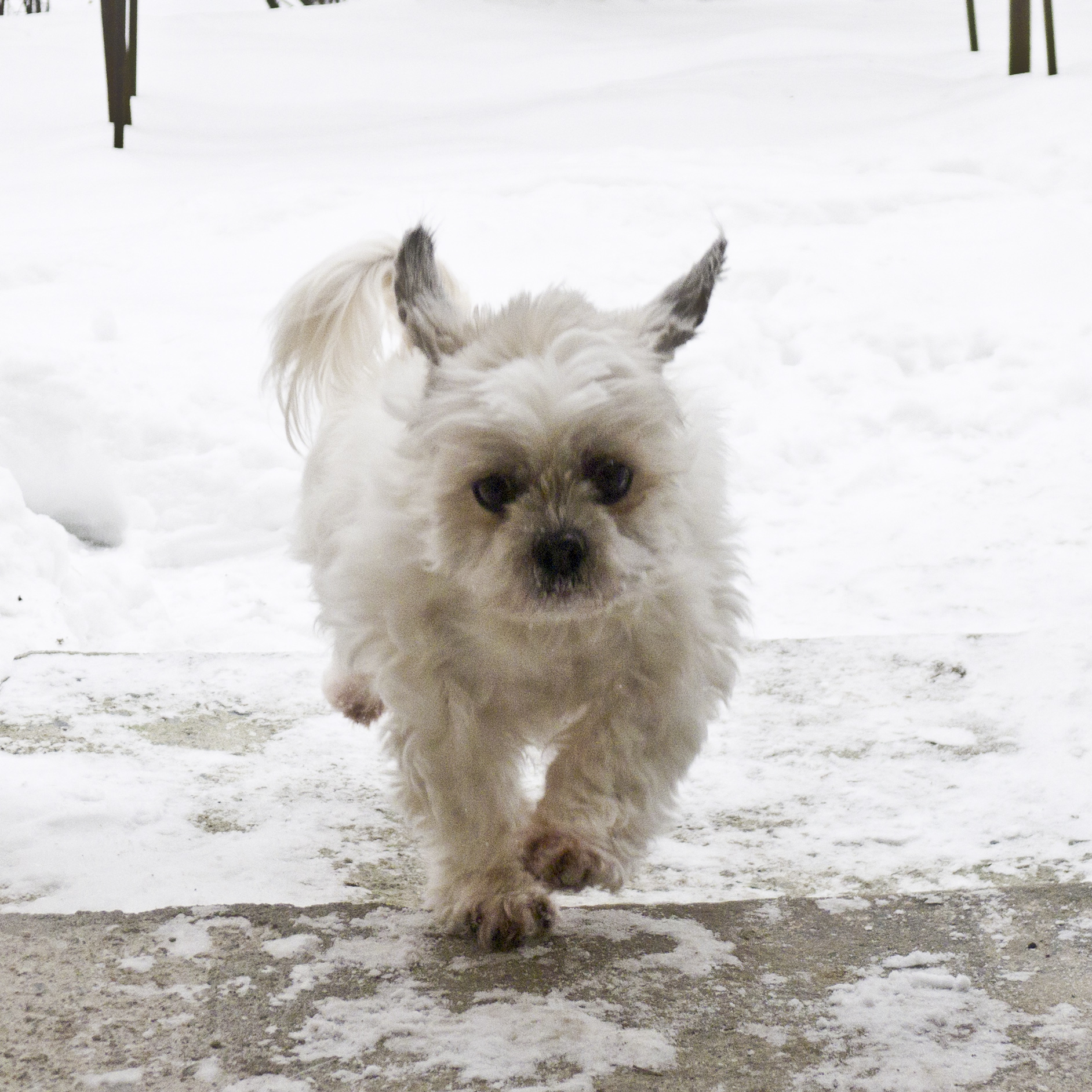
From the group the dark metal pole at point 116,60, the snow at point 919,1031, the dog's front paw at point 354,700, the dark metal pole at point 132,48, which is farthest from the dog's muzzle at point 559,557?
the dark metal pole at point 132,48

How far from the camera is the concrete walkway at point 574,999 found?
167cm

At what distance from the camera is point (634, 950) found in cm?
207

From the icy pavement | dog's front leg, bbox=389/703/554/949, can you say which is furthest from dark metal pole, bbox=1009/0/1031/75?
dog's front leg, bbox=389/703/554/949

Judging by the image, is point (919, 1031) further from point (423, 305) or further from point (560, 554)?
point (423, 305)

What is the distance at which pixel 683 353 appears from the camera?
686cm

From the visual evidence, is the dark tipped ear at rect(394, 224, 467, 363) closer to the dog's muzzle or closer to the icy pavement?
the dog's muzzle

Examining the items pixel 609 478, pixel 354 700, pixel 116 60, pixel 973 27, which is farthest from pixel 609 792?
pixel 973 27

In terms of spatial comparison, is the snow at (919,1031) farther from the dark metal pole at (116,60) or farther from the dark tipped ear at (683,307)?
the dark metal pole at (116,60)

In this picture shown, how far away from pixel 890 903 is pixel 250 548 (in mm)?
4056

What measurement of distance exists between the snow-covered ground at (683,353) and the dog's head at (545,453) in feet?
2.32

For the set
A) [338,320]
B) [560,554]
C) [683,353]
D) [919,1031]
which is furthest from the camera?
[683,353]

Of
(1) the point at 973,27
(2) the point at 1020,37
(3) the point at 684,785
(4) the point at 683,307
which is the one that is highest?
(4) the point at 683,307

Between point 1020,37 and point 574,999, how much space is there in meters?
9.50

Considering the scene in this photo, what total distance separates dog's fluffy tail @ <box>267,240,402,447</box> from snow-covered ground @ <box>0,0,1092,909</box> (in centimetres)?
84
